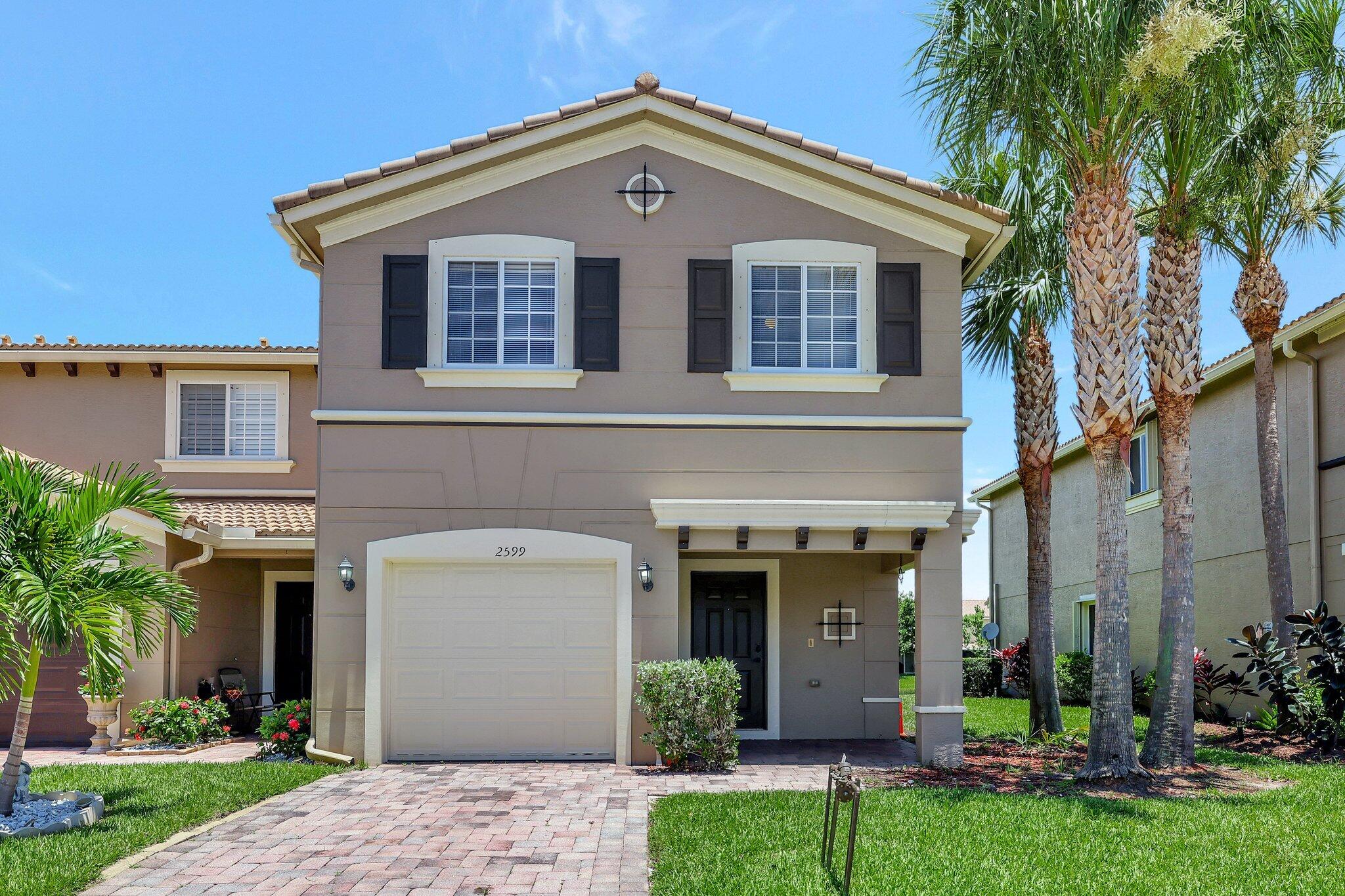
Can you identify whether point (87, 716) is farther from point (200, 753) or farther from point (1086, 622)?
point (1086, 622)

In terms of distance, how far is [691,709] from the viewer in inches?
443

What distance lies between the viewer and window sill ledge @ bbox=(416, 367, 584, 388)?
11836 mm

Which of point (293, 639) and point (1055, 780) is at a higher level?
point (293, 639)

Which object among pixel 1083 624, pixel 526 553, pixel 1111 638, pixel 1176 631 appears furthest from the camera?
pixel 1083 624

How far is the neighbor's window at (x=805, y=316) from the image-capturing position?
39.9 ft

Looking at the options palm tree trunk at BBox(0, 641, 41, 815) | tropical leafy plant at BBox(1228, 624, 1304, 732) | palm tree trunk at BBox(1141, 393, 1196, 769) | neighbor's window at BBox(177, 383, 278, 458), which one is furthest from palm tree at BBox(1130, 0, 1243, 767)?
neighbor's window at BBox(177, 383, 278, 458)

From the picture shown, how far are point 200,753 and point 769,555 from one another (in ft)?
23.8

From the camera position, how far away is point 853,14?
12648 millimetres

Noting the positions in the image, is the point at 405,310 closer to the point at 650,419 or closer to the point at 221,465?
the point at 650,419

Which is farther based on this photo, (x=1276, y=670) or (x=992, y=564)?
(x=992, y=564)

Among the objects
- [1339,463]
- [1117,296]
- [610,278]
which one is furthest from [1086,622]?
[610,278]

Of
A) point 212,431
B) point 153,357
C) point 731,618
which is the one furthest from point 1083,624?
point 153,357

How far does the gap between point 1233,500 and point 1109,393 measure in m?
7.89

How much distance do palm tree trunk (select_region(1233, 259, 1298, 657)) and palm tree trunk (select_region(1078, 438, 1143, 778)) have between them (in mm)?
4359
